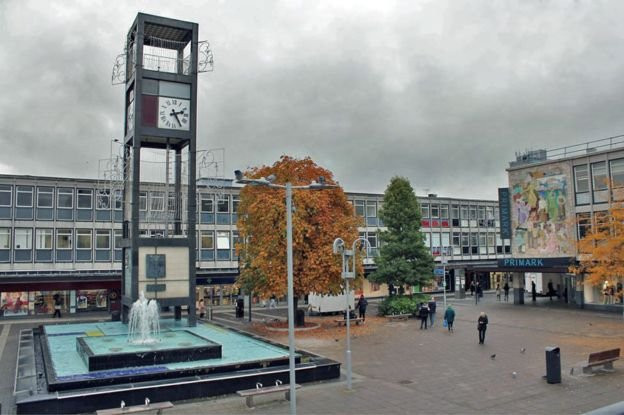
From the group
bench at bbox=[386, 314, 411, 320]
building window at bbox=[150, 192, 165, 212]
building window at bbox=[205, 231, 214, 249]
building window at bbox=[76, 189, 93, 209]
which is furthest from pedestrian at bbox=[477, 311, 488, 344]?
building window at bbox=[76, 189, 93, 209]

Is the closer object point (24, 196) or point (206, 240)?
point (24, 196)

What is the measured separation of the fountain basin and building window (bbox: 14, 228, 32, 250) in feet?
82.3

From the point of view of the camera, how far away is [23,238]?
46344 mm

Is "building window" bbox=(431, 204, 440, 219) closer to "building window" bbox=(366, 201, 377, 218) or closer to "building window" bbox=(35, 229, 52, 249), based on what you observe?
"building window" bbox=(366, 201, 377, 218)

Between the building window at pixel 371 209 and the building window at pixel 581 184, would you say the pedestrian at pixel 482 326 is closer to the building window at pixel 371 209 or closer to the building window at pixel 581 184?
the building window at pixel 581 184

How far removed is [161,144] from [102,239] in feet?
54.4

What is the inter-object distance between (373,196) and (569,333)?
3518 centimetres

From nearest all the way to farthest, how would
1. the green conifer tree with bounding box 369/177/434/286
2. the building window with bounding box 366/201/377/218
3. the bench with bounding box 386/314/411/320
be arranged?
the bench with bounding box 386/314/411/320 < the green conifer tree with bounding box 369/177/434/286 < the building window with bounding box 366/201/377/218

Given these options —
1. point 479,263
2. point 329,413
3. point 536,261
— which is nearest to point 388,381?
point 329,413

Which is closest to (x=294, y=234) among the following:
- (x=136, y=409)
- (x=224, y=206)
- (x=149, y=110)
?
(x=149, y=110)

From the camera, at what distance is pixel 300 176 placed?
120 ft

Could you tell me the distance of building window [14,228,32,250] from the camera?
46.1 meters

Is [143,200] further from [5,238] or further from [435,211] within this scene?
[435,211]

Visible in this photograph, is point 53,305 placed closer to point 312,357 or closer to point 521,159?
point 312,357
